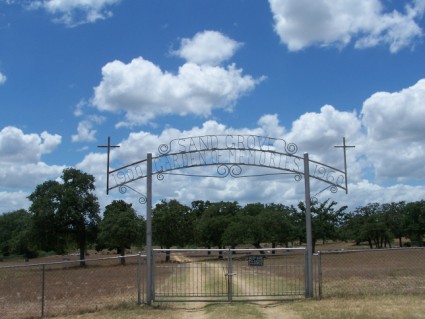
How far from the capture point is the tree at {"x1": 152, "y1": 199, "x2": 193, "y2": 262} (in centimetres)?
5844

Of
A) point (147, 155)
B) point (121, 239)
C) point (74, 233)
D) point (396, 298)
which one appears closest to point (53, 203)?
point (74, 233)

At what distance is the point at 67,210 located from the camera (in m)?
47.8

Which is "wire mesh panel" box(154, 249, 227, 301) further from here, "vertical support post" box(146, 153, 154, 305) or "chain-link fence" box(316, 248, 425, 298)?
"chain-link fence" box(316, 248, 425, 298)

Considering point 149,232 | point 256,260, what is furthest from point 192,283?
point 149,232

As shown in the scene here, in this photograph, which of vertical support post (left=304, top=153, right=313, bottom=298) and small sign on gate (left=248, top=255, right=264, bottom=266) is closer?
vertical support post (left=304, top=153, right=313, bottom=298)

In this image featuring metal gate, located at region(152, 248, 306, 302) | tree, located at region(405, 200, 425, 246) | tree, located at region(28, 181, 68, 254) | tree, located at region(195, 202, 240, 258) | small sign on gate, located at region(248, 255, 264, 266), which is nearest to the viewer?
metal gate, located at region(152, 248, 306, 302)

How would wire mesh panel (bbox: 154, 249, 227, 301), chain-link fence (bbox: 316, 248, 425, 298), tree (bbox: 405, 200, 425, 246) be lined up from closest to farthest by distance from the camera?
wire mesh panel (bbox: 154, 249, 227, 301) < chain-link fence (bbox: 316, 248, 425, 298) < tree (bbox: 405, 200, 425, 246)

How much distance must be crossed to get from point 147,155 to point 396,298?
784 cm

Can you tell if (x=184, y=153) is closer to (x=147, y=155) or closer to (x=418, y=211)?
(x=147, y=155)

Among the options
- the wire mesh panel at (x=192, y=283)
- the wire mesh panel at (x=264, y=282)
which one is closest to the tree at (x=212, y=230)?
the wire mesh panel at (x=192, y=283)

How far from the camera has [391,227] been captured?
75.8 meters

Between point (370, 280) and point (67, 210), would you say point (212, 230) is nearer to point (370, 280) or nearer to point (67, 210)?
point (67, 210)

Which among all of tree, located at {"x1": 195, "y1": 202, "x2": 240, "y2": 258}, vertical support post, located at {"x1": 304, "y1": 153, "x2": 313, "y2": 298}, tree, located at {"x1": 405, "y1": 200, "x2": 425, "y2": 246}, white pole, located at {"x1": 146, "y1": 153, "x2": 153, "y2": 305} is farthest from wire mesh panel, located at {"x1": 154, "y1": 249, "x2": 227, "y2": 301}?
tree, located at {"x1": 405, "y1": 200, "x2": 425, "y2": 246}

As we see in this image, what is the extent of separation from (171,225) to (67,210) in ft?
47.3
